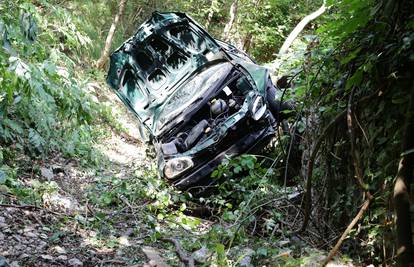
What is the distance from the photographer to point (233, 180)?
4.77 meters

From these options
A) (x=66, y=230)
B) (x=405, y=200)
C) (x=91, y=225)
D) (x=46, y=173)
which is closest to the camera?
(x=405, y=200)

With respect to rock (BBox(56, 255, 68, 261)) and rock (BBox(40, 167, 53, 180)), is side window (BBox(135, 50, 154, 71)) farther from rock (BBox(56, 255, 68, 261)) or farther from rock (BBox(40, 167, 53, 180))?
rock (BBox(56, 255, 68, 261))

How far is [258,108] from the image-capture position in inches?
229

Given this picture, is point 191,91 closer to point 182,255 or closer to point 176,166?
point 176,166

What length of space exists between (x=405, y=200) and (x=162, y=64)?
6125 mm

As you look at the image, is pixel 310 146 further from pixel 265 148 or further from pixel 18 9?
pixel 18 9

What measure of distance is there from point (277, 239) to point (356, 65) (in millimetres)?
1479

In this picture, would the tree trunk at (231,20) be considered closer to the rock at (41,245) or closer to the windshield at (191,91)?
the windshield at (191,91)

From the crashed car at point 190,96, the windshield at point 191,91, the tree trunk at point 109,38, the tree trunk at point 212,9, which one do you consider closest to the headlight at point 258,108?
the crashed car at point 190,96

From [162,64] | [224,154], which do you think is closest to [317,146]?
[224,154]

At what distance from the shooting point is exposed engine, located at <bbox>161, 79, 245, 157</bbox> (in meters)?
6.12

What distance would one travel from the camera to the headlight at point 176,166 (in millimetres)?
5535

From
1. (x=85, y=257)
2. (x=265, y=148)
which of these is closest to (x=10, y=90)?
(x=85, y=257)

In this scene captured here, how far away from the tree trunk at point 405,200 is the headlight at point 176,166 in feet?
12.5
